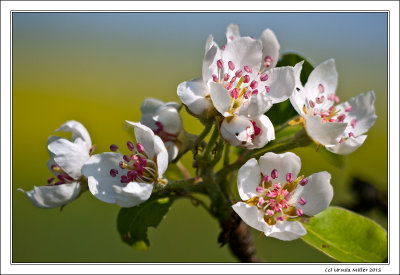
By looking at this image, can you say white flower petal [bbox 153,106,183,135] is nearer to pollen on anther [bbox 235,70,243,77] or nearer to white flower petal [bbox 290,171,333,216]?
pollen on anther [bbox 235,70,243,77]

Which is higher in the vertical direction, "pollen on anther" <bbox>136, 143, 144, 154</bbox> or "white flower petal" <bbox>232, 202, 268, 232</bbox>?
"pollen on anther" <bbox>136, 143, 144, 154</bbox>

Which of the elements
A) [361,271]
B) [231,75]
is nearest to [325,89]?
[231,75]

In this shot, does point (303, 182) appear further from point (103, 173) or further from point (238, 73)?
point (103, 173)

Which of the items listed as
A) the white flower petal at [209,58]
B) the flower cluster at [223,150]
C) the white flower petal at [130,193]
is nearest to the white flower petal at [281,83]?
the flower cluster at [223,150]

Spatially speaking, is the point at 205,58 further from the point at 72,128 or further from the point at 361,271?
the point at 361,271

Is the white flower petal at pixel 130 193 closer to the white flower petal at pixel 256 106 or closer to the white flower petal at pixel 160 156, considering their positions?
the white flower petal at pixel 160 156

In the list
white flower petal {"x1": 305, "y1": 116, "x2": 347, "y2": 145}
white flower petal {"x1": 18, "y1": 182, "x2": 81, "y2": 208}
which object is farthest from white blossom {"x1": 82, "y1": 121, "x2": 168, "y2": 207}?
white flower petal {"x1": 305, "y1": 116, "x2": 347, "y2": 145}
